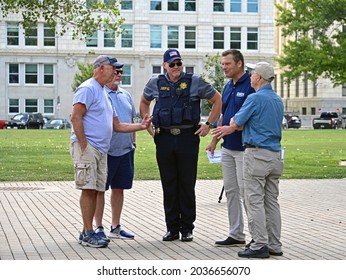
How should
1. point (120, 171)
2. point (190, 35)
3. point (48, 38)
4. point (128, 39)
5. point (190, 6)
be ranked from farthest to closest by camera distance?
point (190, 35) < point (190, 6) < point (128, 39) < point (48, 38) < point (120, 171)

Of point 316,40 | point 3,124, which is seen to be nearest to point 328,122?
point 3,124

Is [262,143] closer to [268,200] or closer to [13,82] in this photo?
[268,200]

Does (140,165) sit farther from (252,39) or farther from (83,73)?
(252,39)

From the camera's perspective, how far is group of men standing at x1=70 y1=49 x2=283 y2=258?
10.5 meters

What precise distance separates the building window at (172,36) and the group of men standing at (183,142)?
8295cm

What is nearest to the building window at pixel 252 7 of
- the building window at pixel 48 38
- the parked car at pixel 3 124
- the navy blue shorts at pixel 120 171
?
the building window at pixel 48 38

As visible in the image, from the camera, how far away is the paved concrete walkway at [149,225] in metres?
10.9

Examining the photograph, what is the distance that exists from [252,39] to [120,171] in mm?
85553

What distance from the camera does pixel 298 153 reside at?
117 feet

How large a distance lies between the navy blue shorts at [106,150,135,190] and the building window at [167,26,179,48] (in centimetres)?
8337

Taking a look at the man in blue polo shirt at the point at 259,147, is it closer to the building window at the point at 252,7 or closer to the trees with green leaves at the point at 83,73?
the trees with green leaves at the point at 83,73

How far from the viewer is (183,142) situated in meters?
11.8
